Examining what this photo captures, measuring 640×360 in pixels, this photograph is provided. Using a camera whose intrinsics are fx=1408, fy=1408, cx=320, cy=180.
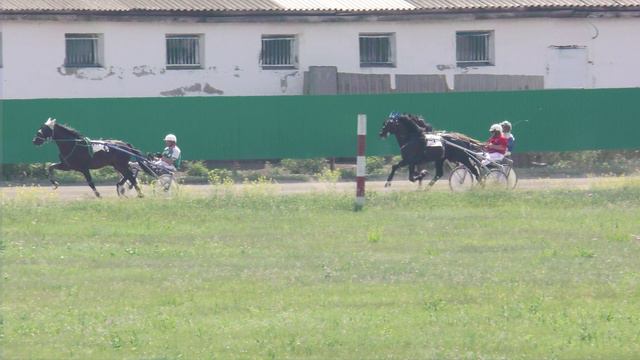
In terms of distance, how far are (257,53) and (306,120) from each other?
4358 millimetres

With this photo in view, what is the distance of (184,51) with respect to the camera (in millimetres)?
37344

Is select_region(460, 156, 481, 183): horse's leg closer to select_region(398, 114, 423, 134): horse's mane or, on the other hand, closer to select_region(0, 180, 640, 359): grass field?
select_region(398, 114, 423, 134): horse's mane

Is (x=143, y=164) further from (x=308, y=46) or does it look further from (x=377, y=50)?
(x=377, y=50)

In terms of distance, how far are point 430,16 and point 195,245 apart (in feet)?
77.2

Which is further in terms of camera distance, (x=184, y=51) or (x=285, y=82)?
(x=285, y=82)

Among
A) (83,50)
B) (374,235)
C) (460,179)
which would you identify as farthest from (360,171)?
(83,50)

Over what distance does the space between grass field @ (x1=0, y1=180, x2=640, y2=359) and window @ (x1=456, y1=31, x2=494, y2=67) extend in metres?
19.0

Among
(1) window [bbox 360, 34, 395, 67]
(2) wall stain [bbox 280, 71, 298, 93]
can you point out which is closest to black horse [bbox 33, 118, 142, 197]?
(2) wall stain [bbox 280, 71, 298, 93]

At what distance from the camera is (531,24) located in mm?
39844

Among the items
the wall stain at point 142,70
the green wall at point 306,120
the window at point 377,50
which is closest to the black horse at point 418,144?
the green wall at point 306,120

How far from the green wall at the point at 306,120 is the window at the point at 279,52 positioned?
437 cm

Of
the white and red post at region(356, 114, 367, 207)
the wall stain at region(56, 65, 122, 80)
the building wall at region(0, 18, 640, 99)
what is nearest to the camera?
the white and red post at region(356, 114, 367, 207)

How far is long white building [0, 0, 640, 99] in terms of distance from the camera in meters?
35.5

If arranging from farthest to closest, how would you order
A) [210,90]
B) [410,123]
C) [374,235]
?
[210,90] < [410,123] < [374,235]
